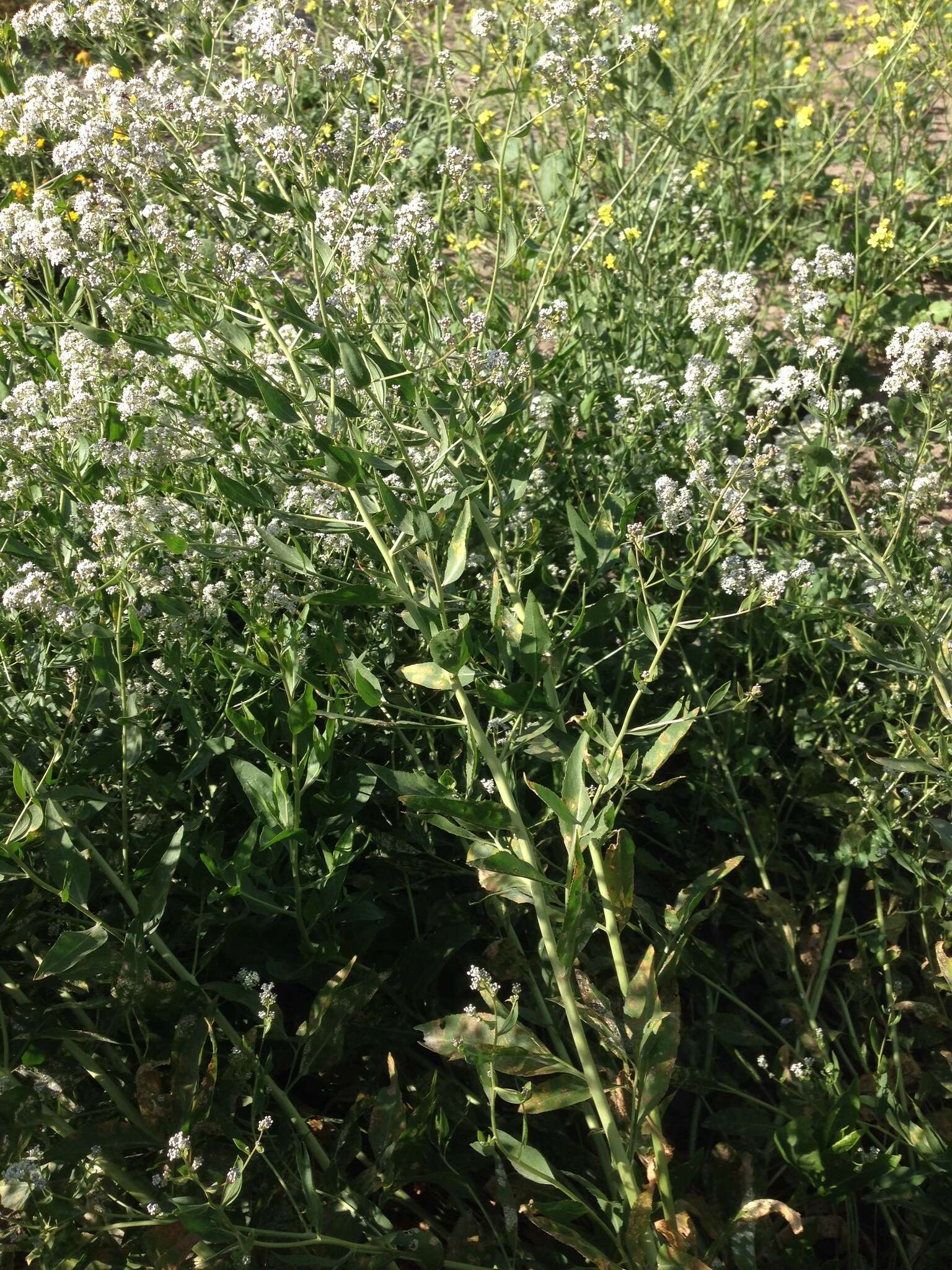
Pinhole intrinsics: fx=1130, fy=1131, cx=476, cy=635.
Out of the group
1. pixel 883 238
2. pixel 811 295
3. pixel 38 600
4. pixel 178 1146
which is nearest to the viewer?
pixel 178 1146

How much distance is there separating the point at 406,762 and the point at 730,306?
1244mm

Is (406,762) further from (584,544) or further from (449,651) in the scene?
(449,651)

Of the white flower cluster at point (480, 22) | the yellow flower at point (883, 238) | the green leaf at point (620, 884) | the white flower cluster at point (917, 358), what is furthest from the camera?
the yellow flower at point (883, 238)

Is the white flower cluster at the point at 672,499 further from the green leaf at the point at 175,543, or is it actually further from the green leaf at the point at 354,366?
the green leaf at the point at 175,543

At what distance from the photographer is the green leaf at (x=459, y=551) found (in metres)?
1.86

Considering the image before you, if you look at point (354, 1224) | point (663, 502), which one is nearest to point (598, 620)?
point (663, 502)

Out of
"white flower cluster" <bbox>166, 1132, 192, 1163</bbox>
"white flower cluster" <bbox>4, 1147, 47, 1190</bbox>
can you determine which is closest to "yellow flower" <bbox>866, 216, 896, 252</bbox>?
"white flower cluster" <bbox>166, 1132, 192, 1163</bbox>

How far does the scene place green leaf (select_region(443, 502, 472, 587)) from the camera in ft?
6.09

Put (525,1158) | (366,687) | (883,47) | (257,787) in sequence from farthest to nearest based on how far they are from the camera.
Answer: (883,47), (257,787), (366,687), (525,1158)

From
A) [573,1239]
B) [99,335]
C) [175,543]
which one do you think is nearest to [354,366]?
[175,543]

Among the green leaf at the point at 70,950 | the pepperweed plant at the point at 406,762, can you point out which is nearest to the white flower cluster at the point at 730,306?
the pepperweed plant at the point at 406,762

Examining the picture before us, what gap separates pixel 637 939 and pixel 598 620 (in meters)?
0.85

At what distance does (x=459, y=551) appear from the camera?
73.5 inches

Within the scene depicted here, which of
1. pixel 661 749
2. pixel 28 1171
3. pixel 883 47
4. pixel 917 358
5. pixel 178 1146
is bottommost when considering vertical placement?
pixel 28 1171
